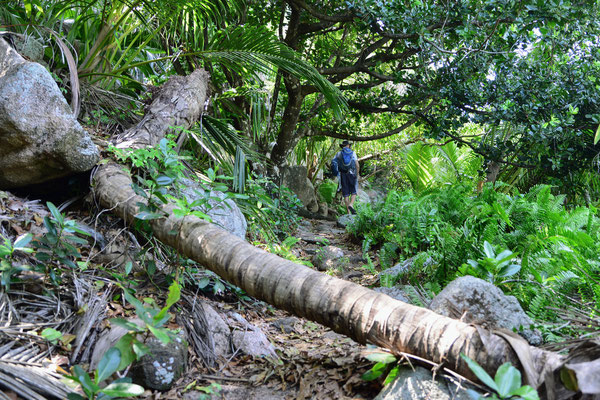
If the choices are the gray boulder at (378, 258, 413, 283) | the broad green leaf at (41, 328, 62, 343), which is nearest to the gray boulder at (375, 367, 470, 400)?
the broad green leaf at (41, 328, 62, 343)

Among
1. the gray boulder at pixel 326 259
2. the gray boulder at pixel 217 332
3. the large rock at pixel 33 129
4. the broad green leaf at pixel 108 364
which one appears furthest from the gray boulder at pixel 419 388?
the gray boulder at pixel 326 259

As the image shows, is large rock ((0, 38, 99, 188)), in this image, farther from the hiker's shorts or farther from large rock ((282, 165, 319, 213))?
large rock ((282, 165, 319, 213))

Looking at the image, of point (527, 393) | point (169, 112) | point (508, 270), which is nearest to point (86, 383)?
point (527, 393)

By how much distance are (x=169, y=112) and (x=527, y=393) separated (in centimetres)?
376

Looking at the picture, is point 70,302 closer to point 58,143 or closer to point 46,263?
point 46,263

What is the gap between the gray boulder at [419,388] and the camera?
1688 millimetres

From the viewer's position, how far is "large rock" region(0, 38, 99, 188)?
302 cm

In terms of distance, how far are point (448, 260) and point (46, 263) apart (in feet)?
9.96

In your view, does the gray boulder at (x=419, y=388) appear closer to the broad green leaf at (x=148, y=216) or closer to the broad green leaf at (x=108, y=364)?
the broad green leaf at (x=108, y=364)

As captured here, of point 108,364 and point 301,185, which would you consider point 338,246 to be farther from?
point 108,364

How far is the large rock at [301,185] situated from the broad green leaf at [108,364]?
836 cm

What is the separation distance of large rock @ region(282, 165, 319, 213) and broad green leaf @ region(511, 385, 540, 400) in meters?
8.67

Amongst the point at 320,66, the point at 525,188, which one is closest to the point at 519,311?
the point at 320,66

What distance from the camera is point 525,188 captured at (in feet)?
28.2
